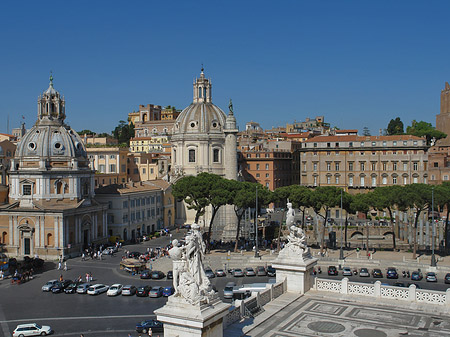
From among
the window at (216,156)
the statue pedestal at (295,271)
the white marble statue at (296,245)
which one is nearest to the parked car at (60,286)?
the statue pedestal at (295,271)

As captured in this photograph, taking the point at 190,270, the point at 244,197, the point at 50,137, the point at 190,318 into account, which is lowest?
the point at 190,318

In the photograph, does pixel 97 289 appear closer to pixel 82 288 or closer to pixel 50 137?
pixel 82 288

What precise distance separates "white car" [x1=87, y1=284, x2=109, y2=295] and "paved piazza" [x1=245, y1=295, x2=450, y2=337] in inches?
890

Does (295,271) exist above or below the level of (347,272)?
above

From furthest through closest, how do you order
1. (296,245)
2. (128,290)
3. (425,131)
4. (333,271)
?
(425,131) < (333,271) < (128,290) < (296,245)

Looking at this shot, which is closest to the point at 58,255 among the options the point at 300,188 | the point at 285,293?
the point at 300,188

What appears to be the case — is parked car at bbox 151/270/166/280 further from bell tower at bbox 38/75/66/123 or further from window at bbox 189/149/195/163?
window at bbox 189/149/195/163

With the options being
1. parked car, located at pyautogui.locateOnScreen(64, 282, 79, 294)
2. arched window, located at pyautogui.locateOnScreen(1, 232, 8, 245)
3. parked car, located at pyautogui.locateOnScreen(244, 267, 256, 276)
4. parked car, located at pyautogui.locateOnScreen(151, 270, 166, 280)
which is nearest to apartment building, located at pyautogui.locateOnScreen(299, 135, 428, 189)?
parked car, located at pyautogui.locateOnScreen(244, 267, 256, 276)

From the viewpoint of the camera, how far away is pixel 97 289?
1490 inches

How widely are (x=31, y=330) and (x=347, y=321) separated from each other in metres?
18.7

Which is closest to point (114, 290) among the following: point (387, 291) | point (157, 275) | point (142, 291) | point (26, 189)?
point (142, 291)

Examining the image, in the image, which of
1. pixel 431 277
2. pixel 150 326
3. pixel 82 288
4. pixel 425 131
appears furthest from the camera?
pixel 425 131

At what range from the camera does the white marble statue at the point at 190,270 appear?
41.7 ft

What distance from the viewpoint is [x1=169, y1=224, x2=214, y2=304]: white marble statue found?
41.7 feet
